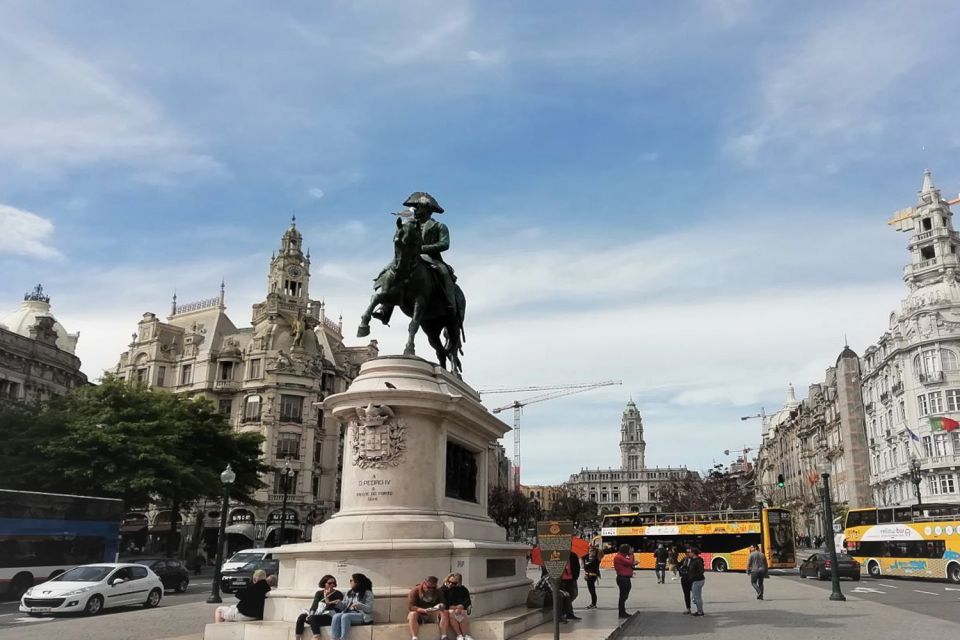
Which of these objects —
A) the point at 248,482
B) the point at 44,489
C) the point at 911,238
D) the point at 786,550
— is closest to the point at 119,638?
the point at 44,489

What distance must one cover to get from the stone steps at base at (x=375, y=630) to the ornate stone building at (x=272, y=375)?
5061cm

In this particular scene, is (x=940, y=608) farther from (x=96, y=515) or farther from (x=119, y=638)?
(x=96, y=515)

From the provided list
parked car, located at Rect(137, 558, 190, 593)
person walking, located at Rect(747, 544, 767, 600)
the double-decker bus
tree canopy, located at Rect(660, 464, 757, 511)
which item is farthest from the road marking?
tree canopy, located at Rect(660, 464, 757, 511)

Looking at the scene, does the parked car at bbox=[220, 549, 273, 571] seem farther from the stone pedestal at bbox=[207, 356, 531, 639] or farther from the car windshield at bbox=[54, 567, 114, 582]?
the stone pedestal at bbox=[207, 356, 531, 639]

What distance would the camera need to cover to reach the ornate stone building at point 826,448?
76.8 m

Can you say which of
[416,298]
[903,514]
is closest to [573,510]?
[903,514]

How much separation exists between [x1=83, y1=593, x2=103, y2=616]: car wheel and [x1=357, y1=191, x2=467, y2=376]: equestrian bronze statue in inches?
463

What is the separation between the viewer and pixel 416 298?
1591 cm

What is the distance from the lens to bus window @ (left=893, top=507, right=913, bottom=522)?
36094 mm

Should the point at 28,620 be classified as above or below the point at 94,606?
below

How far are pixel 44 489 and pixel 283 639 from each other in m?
29.6

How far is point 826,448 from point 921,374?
27.3 m

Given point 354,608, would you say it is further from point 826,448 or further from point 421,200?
point 826,448

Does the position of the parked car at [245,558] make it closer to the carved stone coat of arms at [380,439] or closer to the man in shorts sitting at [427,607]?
the carved stone coat of arms at [380,439]
